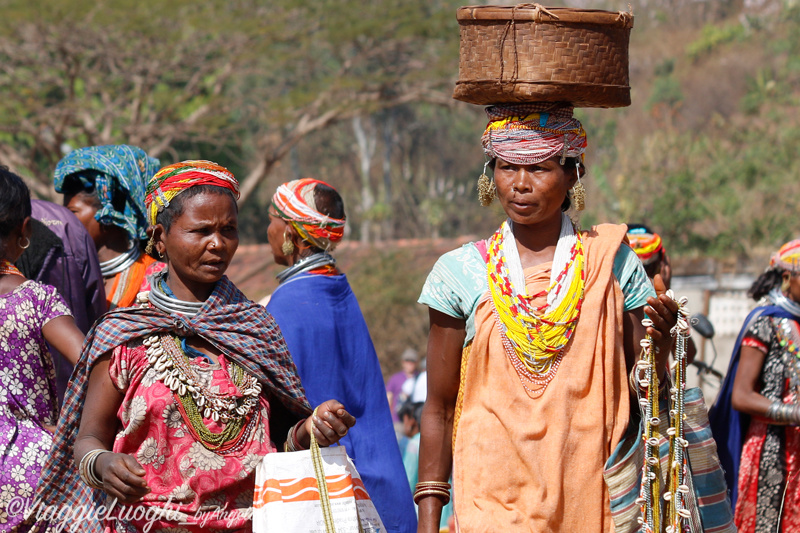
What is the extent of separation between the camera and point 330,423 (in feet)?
9.90

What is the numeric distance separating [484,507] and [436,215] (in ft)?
111

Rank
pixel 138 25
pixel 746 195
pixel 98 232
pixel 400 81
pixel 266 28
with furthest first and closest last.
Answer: pixel 746 195
pixel 400 81
pixel 266 28
pixel 138 25
pixel 98 232

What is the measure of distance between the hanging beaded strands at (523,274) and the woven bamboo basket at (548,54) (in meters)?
0.09

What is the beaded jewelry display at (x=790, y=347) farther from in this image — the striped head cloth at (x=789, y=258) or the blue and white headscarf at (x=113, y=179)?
the blue and white headscarf at (x=113, y=179)

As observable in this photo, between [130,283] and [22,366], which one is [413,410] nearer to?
[130,283]

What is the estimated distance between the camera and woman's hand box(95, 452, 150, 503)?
9.21ft

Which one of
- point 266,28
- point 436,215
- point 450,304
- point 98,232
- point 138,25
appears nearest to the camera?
point 450,304

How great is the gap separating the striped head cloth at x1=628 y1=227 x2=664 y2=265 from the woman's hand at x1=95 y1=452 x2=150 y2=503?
326 centimetres

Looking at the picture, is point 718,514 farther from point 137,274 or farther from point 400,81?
point 400,81

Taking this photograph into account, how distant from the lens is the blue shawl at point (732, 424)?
5309 mm

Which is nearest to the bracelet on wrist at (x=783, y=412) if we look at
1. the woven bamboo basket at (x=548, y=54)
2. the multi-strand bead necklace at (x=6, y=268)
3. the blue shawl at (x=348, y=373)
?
the blue shawl at (x=348, y=373)

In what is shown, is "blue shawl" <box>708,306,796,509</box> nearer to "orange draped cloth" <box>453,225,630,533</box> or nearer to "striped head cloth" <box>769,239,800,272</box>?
"striped head cloth" <box>769,239,800,272</box>

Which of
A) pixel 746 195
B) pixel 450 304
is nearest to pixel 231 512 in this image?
pixel 450 304

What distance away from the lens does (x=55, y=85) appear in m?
17.1
